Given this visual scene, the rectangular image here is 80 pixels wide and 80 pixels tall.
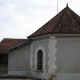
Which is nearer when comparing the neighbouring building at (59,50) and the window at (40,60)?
the neighbouring building at (59,50)

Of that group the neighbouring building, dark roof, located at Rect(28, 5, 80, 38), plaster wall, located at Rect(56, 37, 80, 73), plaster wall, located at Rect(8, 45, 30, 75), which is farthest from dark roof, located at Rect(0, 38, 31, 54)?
plaster wall, located at Rect(56, 37, 80, 73)

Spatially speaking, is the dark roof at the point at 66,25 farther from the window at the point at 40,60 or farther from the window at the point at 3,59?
the window at the point at 3,59

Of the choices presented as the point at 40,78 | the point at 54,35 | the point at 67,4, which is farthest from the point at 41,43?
the point at 67,4

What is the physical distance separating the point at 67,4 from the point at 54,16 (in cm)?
175

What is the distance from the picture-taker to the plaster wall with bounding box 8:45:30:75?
826 inches

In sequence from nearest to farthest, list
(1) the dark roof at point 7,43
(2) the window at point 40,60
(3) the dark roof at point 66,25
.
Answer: (3) the dark roof at point 66,25 → (2) the window at point 40,60 → (1) the dark roof at point 7,43

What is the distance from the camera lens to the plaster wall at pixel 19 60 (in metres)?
21.0

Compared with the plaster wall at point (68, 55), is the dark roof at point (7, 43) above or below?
above

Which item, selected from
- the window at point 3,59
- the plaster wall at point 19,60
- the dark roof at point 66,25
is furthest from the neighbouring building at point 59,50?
the window at point 3,59

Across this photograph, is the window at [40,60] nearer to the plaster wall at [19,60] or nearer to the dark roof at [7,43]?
the plaster wall at [19,60]

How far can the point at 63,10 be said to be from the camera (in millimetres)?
20359

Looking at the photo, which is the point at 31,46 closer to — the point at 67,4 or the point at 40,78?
the point at 40,78

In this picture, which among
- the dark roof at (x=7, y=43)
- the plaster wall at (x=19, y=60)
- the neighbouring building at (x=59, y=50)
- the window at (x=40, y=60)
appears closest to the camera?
the neighbouring building at (x=59, y=50)

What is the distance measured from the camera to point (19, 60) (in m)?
21.4
